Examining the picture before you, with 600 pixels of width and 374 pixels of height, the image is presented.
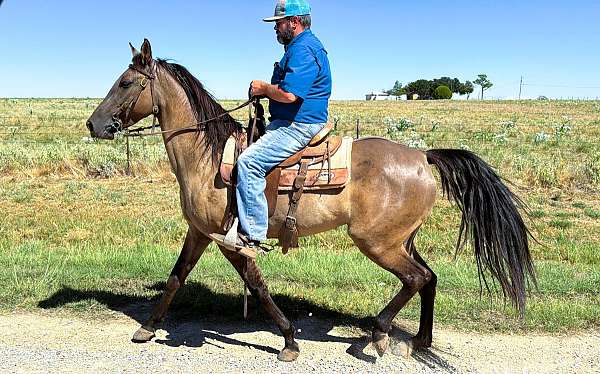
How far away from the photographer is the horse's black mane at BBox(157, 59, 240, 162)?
524 centimetres

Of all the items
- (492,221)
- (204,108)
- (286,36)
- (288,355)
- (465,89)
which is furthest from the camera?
(465,89)

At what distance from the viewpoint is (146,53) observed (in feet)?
16.5

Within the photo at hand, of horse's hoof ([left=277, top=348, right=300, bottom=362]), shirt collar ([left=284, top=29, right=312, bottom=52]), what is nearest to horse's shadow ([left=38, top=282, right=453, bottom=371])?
horse's hoof ([left=277, top=348, right=300, bottom=362])

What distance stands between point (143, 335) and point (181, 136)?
1.85 meters

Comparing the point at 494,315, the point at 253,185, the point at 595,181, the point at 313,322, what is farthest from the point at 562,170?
the point at 253,185

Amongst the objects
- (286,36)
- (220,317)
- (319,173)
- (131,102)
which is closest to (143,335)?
(220,317)

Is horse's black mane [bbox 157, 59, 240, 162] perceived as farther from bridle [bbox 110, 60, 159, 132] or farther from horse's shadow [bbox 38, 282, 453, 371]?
horse's shadow [bbox 38, 282, 453, 371]

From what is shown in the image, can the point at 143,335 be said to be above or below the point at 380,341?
below

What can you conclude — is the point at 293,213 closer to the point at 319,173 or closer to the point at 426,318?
the point at 319,173

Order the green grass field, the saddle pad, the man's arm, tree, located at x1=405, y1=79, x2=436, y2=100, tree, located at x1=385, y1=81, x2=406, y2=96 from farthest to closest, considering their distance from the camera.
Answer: tree, located at x1=385, y1=81, x2=406, y2=96 → tree, located at x1=405, y1=79, x2=436, y2=100 → the green grass field → the saddle pad → the man's arm

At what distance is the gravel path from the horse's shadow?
2 centimetres

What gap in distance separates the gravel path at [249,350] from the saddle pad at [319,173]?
1483mm

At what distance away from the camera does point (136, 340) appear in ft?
17.6

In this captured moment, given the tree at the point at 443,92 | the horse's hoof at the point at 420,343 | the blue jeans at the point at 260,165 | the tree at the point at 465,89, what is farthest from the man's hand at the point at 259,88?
the tree at the point at 465,89
